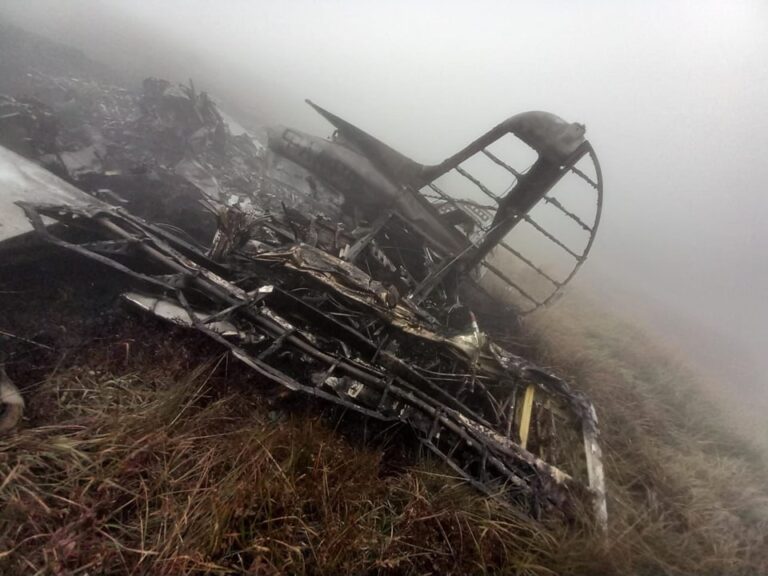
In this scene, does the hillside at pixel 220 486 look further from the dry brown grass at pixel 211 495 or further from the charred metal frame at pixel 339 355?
the charred metal frame at pixel 339 355

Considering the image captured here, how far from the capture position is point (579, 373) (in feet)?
20.5

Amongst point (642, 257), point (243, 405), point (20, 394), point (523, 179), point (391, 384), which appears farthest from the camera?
point (642, 257)

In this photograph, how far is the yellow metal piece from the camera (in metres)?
3.62

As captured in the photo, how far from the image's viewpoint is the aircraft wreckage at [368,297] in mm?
3256

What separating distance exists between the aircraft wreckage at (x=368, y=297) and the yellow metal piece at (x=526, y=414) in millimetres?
15

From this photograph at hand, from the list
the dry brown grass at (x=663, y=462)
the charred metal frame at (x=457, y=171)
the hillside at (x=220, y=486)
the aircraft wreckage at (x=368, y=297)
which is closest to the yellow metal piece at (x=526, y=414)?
the aircraft wreckage at (x=368, y=297)

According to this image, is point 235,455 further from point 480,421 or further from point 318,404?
point 480,421

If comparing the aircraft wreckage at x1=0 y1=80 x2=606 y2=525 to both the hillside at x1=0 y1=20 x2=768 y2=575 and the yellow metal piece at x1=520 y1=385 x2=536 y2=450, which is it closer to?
the yellow metal piece at x1=520 y1=385 x2=536 y2=450

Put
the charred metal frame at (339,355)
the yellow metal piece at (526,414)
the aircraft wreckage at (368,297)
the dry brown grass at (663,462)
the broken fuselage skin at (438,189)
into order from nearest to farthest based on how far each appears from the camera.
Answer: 1. the charred metal frame at (339,355)
2. the aircraft wreckage at (368,297)
3. the dry brown grass at (663,462)
4. the yellow metal piece at (526,414)
5. the broken fuselage skin at (438,189)

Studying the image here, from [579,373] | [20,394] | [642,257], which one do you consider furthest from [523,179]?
[642,257]

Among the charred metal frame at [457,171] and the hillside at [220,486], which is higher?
the charred metal frame at [457,171]

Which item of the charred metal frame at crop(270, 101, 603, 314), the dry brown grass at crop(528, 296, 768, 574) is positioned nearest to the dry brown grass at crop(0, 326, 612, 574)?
the dry brown grass at crop(528, 296, 768, 574)

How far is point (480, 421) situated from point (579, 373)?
367 cm

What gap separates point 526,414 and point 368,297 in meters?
2.14
